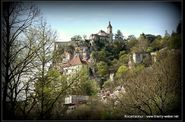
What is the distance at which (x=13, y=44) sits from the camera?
486 centimetres

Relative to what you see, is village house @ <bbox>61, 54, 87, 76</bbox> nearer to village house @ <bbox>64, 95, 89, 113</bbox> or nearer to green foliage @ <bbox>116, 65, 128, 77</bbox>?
village house @ <bbox>64, 95, 89, 113</bbox>

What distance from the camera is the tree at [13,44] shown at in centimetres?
480

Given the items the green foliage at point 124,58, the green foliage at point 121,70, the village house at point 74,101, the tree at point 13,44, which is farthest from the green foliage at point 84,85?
the tree at point 13,44

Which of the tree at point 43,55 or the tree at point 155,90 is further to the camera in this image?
the tree at point 43,55

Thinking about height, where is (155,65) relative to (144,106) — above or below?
above

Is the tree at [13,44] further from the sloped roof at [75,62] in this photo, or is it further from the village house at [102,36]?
the village house at [102,36]

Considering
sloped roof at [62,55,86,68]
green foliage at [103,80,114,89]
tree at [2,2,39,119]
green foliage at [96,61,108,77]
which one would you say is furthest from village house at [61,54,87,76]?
tree at [2,2,39,119]

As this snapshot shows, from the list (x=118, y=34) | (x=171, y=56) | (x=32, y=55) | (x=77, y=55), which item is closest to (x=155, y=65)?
(x=171, y=56)

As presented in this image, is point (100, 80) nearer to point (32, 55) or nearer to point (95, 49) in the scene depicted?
point (95, 49)

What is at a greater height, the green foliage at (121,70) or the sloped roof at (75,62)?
the sloped roof at (75,62)

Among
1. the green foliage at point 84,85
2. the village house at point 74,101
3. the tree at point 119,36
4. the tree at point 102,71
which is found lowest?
the village house at point 74,101

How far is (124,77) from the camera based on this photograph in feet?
16.1

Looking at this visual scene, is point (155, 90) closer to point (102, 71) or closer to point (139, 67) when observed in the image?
point (139, 67)

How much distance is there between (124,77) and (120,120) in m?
0.44
